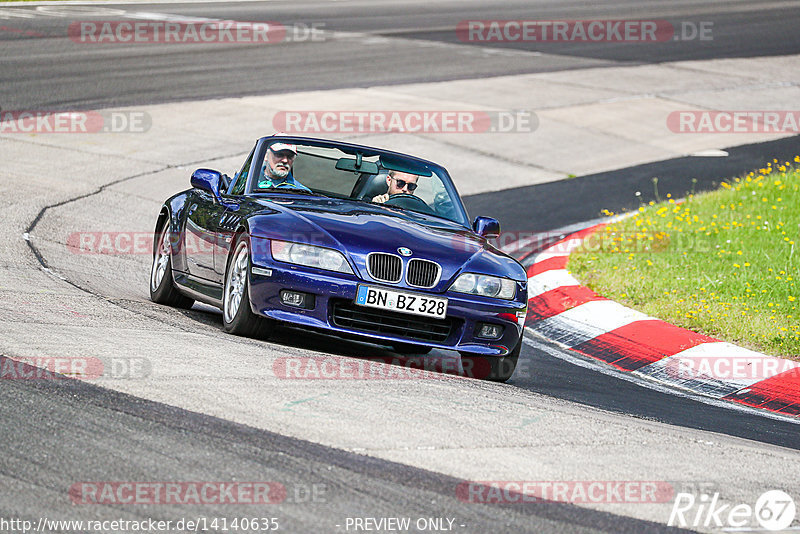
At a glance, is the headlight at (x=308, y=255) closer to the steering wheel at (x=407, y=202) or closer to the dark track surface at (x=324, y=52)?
the steering wheel at (x=407, y=202)

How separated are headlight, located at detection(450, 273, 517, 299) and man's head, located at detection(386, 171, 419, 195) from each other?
1.54m

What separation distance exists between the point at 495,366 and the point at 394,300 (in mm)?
919

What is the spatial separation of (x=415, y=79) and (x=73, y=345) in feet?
54.0

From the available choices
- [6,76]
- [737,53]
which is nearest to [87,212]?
[6,76]

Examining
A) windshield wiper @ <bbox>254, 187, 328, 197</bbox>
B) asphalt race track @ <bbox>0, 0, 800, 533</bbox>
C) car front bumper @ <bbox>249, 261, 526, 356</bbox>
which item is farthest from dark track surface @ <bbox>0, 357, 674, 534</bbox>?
windshield wiper @ <bbox>254, 187, 328, 197</bbox>

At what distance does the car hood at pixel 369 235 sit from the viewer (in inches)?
276

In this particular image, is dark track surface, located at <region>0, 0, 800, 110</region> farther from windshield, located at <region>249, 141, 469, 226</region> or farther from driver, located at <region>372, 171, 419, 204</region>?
driver, located at <region>372, 171, 419, 204</region>

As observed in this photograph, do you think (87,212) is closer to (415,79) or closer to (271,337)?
(271,337)

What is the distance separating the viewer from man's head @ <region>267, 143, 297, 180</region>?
27.6 feet

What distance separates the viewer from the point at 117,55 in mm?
22359

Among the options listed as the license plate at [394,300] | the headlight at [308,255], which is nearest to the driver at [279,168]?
the headlight at [308,255]

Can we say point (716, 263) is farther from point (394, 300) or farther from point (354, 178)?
point (394, 300)

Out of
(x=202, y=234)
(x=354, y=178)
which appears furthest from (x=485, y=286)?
(x=202, y=234)

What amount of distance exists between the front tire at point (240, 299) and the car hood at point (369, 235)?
21 cm
